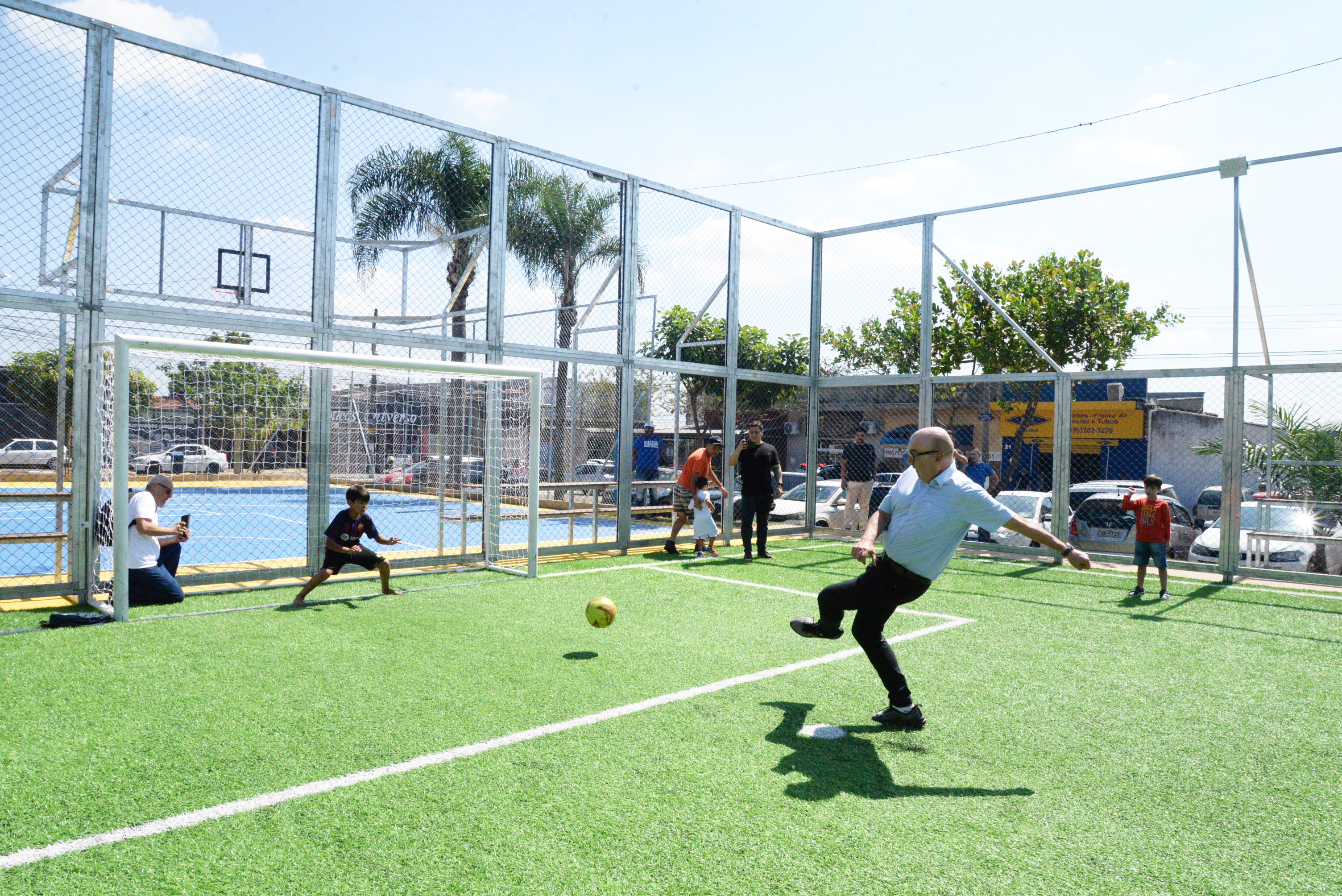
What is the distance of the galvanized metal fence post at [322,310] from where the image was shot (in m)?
9.80

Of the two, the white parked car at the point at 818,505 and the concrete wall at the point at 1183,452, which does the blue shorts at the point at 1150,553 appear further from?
the white parked car at the point at 818,505

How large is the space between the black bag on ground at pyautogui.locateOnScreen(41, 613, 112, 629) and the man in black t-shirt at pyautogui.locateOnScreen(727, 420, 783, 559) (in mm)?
7924

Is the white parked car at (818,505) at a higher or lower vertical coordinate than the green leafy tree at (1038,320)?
lower

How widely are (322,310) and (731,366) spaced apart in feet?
22.5

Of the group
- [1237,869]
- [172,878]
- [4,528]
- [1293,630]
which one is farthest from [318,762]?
[1293,630]

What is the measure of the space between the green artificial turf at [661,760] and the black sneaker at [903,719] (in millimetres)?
67

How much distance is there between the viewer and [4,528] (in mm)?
8430

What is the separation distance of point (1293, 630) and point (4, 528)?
1279cm

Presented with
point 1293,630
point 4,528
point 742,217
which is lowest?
point 1293,630

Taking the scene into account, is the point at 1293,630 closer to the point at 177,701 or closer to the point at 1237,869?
the point at 1237,869

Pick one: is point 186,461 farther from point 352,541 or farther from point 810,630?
point 810,630

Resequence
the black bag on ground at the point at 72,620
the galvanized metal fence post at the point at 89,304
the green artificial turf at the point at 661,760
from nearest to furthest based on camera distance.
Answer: the green artificial turf at the point at 661,760 → the black bag on ground at the point at 72,620 → the galvanized metal fence post at the point at 89,304

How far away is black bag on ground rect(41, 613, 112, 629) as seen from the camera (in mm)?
6977

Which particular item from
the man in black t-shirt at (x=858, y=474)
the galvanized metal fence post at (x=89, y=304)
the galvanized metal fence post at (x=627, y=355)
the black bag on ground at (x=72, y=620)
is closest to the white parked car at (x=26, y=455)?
the galvanized metal fence post at (x=89, y=304)
